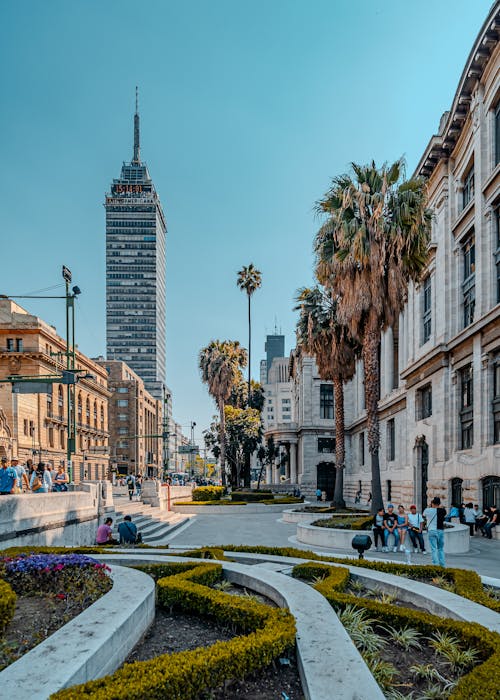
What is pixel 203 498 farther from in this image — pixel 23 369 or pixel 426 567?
pixel 426 567

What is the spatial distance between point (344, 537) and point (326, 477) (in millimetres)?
40896

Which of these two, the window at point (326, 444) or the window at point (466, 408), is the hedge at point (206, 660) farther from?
the window at point (326, 444)

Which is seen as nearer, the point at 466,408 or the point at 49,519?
the point at 49,519

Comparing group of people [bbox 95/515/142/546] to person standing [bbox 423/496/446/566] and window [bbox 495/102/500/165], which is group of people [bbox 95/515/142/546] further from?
window [bbox 495/102/500/165]

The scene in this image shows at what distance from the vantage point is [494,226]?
24.8 metres

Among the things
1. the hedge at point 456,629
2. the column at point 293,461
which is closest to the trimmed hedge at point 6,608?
the hedge at point 456,629

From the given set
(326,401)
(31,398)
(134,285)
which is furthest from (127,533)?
(134,285)

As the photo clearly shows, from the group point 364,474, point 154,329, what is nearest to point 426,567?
point 364,474

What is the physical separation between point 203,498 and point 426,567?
120ft

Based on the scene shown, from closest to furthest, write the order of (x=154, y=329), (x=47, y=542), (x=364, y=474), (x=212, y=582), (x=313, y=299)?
(x=212, y=582) → (x=47, y=542) → (x=313, y=299) → (x=364, y=474) → (x=154, y=329)

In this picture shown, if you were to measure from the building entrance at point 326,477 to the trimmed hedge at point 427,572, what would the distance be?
46.7 m

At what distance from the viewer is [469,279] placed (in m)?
28.1

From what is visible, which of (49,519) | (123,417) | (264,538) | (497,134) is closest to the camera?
(49,519)

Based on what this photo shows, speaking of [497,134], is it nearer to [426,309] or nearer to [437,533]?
[426,309]
